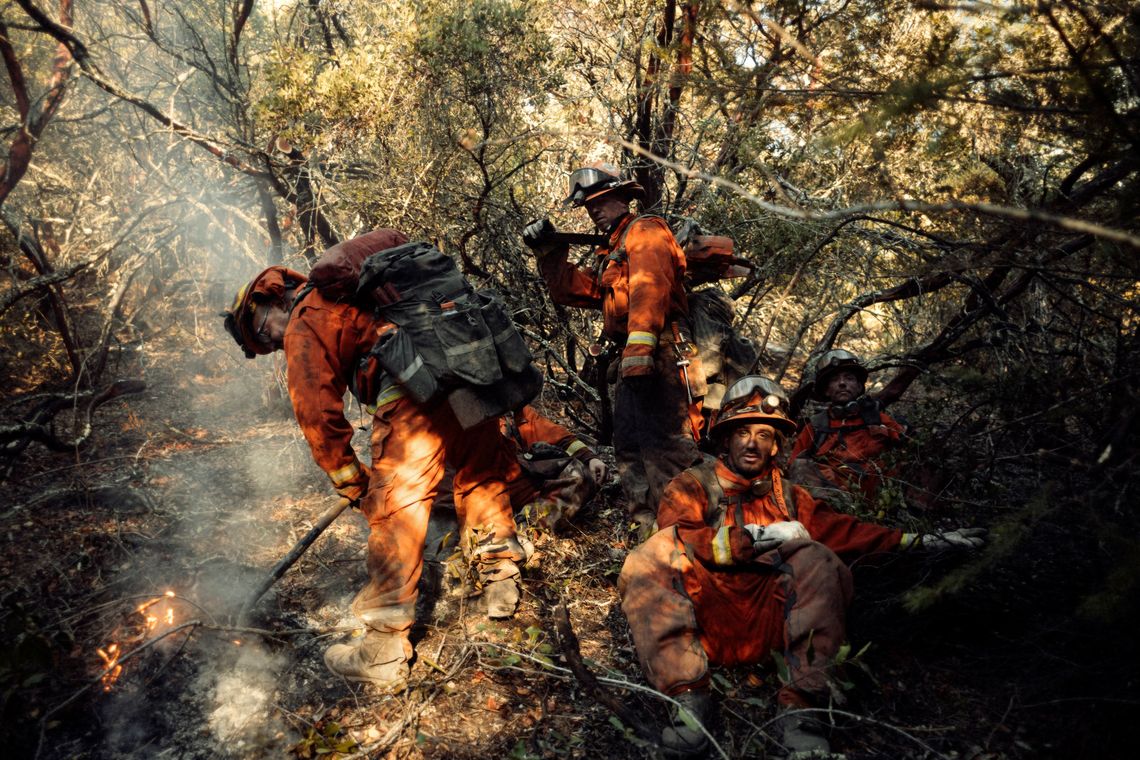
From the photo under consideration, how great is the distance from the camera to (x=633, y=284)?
3799 millimetres

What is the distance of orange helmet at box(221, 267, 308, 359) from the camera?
344 centimetres

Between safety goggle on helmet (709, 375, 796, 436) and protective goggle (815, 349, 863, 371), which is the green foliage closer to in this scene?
safety goggle on helmet (709, 375, 796, 436)

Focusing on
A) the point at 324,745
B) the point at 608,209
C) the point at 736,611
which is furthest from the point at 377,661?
the point at 608,209

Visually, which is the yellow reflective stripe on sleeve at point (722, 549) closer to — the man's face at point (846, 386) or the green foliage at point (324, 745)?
the green foliage at point (324, 745)

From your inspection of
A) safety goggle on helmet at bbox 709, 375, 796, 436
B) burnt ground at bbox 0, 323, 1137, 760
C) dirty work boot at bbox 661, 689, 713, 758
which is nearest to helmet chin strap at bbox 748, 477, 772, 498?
safety goggle on helmet at bbox 709, 375, 796, 436

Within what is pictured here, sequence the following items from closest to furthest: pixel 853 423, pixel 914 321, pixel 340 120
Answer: pixel 853 423, pixel 340 120, pixel 914 321

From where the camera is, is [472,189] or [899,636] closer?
[899,636]

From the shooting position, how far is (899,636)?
3014mm

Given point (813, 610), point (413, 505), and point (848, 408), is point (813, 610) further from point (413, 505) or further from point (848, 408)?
point (848, 408)

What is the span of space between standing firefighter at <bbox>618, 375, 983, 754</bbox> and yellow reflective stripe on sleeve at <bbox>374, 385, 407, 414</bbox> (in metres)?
1.48

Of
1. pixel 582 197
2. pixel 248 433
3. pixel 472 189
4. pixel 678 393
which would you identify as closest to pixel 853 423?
pixel 678 393

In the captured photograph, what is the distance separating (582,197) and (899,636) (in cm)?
305

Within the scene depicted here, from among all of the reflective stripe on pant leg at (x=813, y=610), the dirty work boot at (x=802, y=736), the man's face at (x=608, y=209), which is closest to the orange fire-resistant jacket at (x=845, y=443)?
the reflective stripe on pant leg at (x=813, y=610)

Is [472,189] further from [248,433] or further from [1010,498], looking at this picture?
[1010,498]
